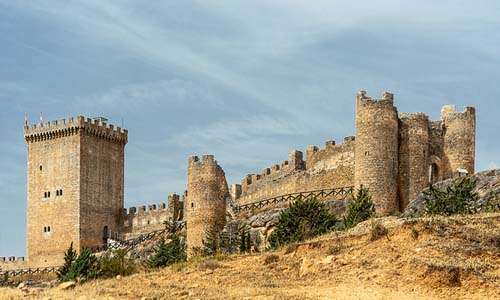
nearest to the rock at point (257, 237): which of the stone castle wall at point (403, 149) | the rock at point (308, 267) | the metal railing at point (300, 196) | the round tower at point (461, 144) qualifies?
the metal railing at point (300, 196)

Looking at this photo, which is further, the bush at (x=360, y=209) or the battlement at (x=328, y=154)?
the battlement at (x=328, y=154)

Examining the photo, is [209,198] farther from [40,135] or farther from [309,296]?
[309,296]

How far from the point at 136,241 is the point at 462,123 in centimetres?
1893

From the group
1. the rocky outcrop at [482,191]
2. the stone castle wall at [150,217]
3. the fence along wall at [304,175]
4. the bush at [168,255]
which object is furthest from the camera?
the stone castle wall at [150,217]

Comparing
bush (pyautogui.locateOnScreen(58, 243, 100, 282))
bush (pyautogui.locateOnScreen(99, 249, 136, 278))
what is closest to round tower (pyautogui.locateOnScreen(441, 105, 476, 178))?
bush (pyautogui.locateOnScreen(99, 249, 136, 278))

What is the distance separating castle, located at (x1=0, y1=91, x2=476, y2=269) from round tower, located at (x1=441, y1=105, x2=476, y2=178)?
38 mm

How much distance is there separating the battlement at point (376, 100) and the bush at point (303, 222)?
17.1 ft

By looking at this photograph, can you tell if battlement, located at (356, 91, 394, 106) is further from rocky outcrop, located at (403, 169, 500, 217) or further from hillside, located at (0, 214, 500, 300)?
hillside, located at (0, 214, 500, 300)

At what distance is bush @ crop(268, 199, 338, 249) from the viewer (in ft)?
120

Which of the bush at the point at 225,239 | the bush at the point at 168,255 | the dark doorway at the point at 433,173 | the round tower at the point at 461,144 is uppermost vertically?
the round tower at the point at 461,144

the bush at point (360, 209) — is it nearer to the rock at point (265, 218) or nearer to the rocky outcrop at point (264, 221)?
the rocky outcrop at point (264, 221)

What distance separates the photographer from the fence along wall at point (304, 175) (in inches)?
1822

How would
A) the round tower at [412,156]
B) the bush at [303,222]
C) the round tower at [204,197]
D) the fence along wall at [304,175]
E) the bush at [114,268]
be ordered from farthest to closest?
the round tower at [204,197] → the fence along wall at [304,175] → the round tower at [412,156] → the bush at [114,268] → the bush at [303,222]

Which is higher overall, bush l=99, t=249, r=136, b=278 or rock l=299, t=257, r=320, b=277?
bush l=99, t=249, r=136, b=278
